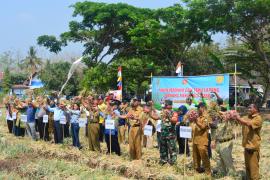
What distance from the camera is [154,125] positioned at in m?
12.8

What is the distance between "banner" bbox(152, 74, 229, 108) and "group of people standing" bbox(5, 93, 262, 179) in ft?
Result: 2.78

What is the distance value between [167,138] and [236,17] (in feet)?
43.3

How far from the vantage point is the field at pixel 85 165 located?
9.52m

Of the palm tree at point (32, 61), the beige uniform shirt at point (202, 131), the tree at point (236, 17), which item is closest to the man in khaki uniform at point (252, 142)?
the beige uniform shirt at point (202, 131)

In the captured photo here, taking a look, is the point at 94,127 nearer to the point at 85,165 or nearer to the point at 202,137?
the point at 85,165

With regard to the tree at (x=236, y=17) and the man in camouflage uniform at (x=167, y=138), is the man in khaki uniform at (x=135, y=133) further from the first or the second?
the tree at (x=236, y=17)

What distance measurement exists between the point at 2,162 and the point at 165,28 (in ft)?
67.7

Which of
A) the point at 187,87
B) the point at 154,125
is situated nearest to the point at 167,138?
the point at 154,125

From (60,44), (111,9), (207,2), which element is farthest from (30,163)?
(60,44)

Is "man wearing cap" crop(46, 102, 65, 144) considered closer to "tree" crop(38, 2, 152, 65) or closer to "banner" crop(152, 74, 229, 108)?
"banner" crop(152, 74, 229, 108)

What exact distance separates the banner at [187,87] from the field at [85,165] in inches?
117

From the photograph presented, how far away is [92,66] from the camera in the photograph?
1390 inches

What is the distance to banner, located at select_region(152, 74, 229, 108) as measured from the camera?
1560 cm

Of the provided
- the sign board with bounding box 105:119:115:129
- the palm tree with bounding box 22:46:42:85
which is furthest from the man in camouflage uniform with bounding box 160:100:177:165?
the palm tree with bounding box 22:46:42:85
